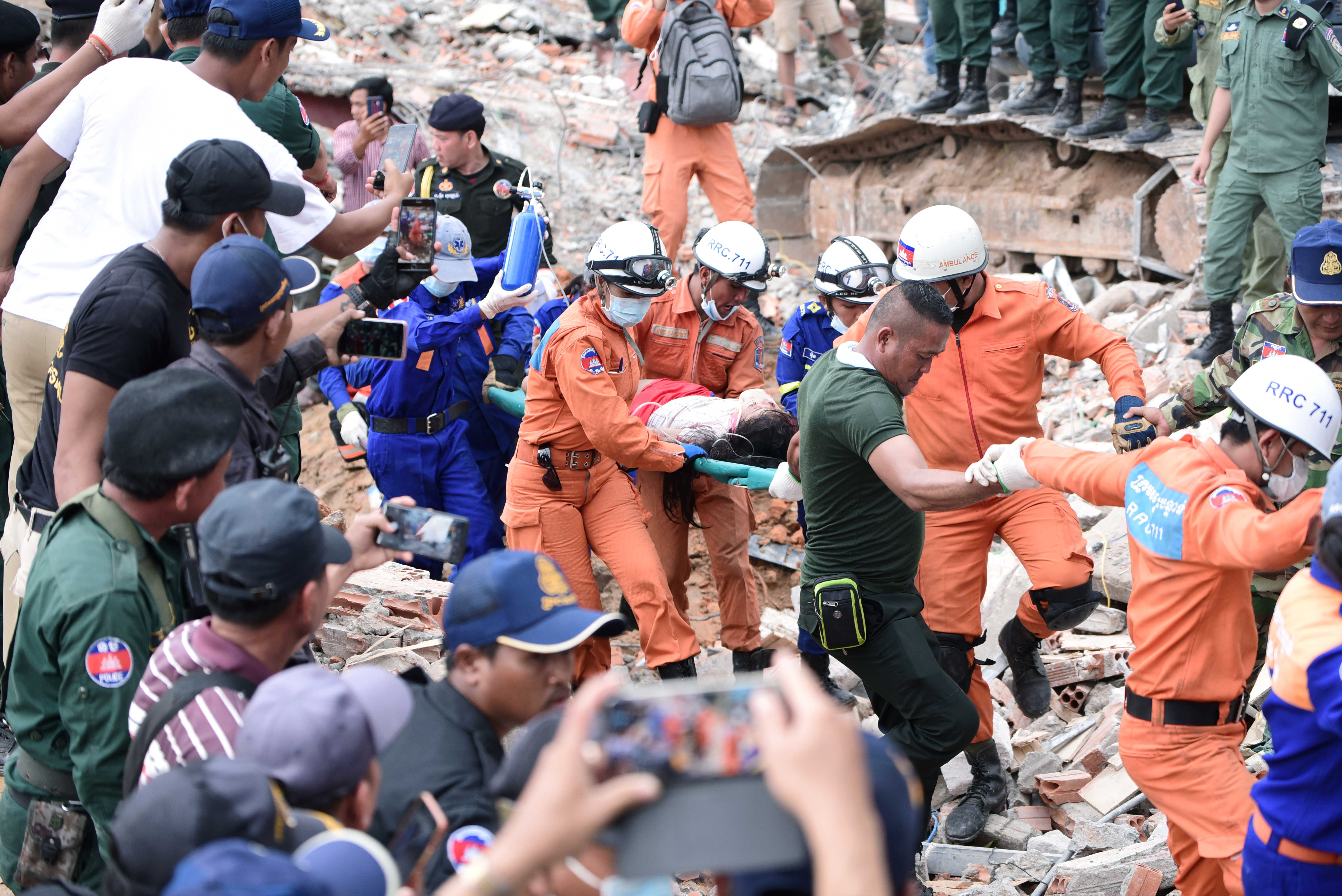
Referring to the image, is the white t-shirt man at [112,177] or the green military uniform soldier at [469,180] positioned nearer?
the white t-shirt man at [112,177]

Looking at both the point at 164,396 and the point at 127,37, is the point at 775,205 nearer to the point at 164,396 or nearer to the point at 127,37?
the point at 127,37

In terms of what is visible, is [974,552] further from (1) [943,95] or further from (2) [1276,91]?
(1) [943,95]

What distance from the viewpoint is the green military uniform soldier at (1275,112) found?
23.4 feet

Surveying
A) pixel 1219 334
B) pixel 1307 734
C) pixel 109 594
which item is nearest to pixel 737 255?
pixel 1219 334

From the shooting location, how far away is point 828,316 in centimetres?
679

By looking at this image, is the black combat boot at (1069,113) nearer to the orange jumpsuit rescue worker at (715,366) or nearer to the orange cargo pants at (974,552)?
the orange jumpsuit rescue worker at (715,366)

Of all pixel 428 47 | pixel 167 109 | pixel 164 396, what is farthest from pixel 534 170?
pixel 164 396

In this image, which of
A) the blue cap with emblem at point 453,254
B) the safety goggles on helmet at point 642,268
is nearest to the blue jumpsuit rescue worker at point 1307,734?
the safety goggles on helmet at point 642,268

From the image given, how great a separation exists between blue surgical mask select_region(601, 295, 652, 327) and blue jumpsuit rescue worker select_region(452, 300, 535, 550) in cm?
132

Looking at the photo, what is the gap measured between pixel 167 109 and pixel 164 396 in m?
1.58

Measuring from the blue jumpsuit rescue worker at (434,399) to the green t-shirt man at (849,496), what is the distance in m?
2.75

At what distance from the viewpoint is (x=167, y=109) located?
3.94 meters

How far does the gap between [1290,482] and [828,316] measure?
11.1 ft

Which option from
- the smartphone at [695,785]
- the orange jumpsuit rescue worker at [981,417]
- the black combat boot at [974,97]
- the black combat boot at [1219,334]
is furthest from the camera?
the black combat boot at [974,97]
